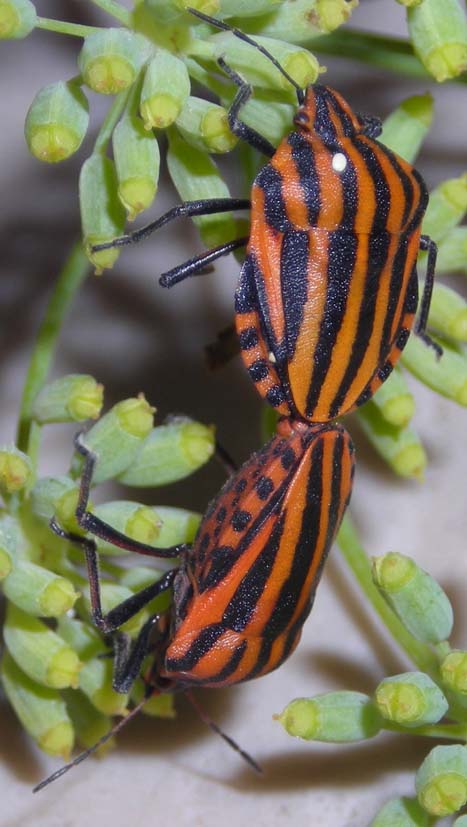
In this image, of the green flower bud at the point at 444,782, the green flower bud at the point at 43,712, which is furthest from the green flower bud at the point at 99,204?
the green flower bud at the point at 444,782

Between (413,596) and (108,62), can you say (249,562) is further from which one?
(108,62)

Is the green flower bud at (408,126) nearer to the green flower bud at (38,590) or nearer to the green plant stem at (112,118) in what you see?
the green plant stem at (112,118)

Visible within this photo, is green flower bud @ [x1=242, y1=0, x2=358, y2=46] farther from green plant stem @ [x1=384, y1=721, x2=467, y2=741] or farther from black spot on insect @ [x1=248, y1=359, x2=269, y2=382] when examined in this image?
green plant stem @ [x1=384, y1=721, x2=467, y2=741]

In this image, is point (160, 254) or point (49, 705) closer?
point (49, 705)

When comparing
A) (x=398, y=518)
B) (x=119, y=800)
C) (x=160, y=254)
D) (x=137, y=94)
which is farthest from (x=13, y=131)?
(x=119, y=800)

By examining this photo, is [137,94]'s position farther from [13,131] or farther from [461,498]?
[461,498]

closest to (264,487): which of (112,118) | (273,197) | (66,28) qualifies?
(273,197)
